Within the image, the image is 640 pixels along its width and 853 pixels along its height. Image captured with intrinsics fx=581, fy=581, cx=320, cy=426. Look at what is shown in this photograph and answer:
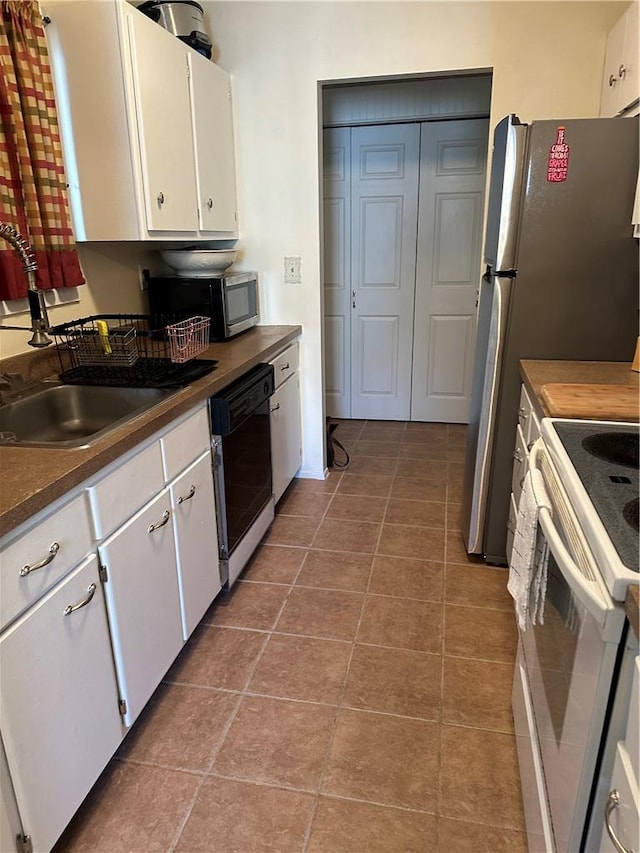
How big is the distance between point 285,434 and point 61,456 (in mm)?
1700

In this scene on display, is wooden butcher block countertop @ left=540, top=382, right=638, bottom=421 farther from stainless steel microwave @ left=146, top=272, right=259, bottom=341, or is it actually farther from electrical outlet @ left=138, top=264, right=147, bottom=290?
electrical outlet @ left=138, top=264, right=147, bottom=290

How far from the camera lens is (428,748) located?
164 cm

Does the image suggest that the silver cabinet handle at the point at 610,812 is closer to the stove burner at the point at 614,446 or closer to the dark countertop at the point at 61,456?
the stove burner at the point at 614,446

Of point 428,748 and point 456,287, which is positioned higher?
point 456,287

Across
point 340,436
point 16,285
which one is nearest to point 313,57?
point 16,285

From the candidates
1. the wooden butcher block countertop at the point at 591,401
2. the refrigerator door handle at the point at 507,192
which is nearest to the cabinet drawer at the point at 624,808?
the wooden butcher block countertop at the point at 591,401

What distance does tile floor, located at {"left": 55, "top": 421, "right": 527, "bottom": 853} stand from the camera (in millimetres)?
1433

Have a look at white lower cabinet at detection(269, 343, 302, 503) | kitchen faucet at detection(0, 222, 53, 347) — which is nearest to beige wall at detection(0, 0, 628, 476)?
white lower cabinet at detection(269, 343, 302, 503)

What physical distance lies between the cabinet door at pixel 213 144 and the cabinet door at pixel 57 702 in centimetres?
190

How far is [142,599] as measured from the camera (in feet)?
5.27

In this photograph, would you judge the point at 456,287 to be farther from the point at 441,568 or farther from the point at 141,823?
the point at 141,823

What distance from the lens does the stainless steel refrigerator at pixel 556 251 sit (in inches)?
78.8

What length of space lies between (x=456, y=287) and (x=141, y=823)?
3.62m

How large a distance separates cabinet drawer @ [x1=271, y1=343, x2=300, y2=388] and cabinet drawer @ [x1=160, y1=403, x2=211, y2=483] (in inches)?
31.2
